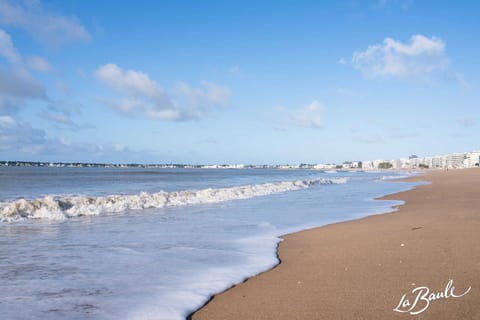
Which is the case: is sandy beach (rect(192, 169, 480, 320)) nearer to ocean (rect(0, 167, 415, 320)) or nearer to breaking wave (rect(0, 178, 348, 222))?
ocean (rect(0, 167, 415, 320))

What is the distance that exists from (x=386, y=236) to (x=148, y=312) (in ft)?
18.8

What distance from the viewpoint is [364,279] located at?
16.8 ft

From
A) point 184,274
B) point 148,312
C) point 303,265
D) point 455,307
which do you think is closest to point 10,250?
point 184,274

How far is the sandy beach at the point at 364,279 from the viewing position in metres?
4.04

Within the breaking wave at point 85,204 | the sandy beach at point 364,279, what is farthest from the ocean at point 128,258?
the sandy beach at point 364,279

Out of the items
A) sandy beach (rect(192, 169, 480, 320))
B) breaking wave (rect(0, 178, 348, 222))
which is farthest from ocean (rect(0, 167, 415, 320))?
sandy beach (rect(192, 169, 480, 320))

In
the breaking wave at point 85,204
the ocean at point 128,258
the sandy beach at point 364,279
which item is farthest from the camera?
the breaking wave at point 85,204

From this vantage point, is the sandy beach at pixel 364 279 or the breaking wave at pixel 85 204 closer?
the sandy beach at pixel 364 279

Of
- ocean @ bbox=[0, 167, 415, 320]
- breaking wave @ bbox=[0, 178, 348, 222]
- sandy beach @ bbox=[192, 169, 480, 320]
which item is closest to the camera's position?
sandy beach @ bbox=[192, 169, 480, 320]

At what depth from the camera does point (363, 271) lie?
5547 mm

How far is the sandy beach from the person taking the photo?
4.04m

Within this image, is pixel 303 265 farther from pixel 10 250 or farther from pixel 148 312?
pixel 10 250

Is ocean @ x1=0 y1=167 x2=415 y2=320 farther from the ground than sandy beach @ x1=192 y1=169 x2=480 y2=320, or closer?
closer

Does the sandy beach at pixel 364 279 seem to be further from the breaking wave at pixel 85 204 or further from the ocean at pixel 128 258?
the breaking wave at pixel 85 204
